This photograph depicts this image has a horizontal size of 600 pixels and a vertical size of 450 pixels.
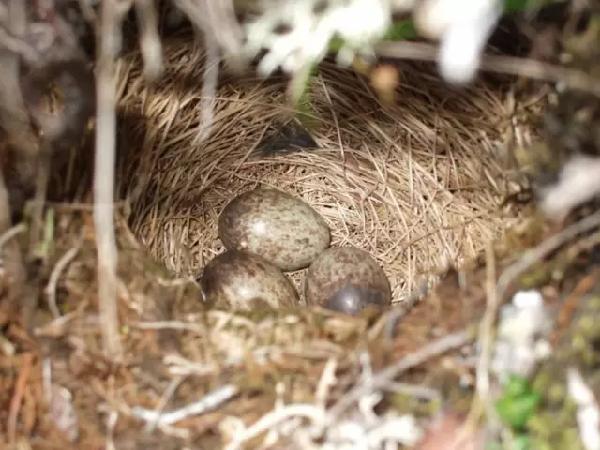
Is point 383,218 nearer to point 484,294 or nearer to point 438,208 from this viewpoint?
point 438,208

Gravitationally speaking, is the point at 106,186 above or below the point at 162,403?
above

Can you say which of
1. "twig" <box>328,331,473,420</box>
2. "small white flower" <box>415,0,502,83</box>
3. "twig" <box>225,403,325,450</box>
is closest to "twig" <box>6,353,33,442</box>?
"twig" <box>225,403,325,450</box>

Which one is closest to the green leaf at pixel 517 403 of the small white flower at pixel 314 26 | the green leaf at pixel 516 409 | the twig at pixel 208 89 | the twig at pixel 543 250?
the green leaf at pixel 516 409

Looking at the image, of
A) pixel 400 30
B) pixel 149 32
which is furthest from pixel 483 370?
pixel 149 32

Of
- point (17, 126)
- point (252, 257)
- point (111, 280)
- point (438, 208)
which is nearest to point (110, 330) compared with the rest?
point (111, 280)

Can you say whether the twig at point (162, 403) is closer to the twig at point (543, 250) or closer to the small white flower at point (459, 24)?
the twig at point (543, 250)

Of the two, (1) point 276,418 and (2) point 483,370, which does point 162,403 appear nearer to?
(1) point 276,418
